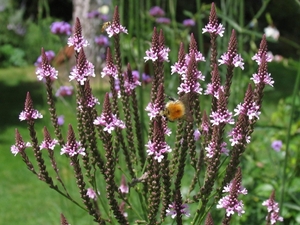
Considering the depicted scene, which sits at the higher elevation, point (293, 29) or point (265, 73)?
point (293, 29)

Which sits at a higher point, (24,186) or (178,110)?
(24,186)

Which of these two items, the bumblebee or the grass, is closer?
the bumblebee

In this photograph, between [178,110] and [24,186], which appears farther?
[24,186]

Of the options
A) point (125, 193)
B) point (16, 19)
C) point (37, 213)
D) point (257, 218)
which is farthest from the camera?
point (16, 19)

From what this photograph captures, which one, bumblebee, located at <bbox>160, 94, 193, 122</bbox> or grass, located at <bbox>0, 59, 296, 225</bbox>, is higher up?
grass, located at <bbox>0, 59, 296, 225</bbox>

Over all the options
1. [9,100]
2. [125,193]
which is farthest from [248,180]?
[9,100]

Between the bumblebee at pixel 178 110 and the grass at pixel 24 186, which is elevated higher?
the grass at pixel 24 186

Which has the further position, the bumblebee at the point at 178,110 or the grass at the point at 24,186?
the grass at the point at 24,186

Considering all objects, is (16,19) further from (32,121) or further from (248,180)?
(32,121)
